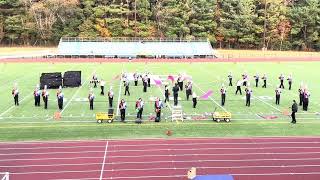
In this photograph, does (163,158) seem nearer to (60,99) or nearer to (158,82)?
(60,99)

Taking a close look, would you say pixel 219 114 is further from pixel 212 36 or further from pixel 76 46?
pixel 212 36

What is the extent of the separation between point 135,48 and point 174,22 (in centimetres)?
1047

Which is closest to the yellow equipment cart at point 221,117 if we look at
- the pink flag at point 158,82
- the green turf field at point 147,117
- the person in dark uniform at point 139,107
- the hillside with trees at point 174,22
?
the green turf field at point 147,117

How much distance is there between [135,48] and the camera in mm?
68500

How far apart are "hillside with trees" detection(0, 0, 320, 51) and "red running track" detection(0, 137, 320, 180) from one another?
188 feet

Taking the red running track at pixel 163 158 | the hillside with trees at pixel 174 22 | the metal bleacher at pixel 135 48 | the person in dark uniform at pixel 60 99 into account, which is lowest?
the red running track at pixel 163 158

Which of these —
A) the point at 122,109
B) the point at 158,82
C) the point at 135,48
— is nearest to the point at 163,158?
the point at 122,109

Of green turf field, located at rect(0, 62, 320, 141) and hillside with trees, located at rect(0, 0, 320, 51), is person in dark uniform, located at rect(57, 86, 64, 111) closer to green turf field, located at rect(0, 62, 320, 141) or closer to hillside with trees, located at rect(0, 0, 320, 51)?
green turf field, located at rect(0, 62, 320, 141)

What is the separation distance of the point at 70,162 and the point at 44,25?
6317 centimetres

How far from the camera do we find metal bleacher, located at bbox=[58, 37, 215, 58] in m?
65.7

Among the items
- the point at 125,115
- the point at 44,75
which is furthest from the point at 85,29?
the point at 125,115

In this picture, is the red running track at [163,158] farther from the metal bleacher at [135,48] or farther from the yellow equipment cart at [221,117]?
the metal bleacher at [135,48]

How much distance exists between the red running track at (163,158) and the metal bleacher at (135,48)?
47395 mm

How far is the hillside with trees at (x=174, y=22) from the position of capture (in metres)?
74.9
